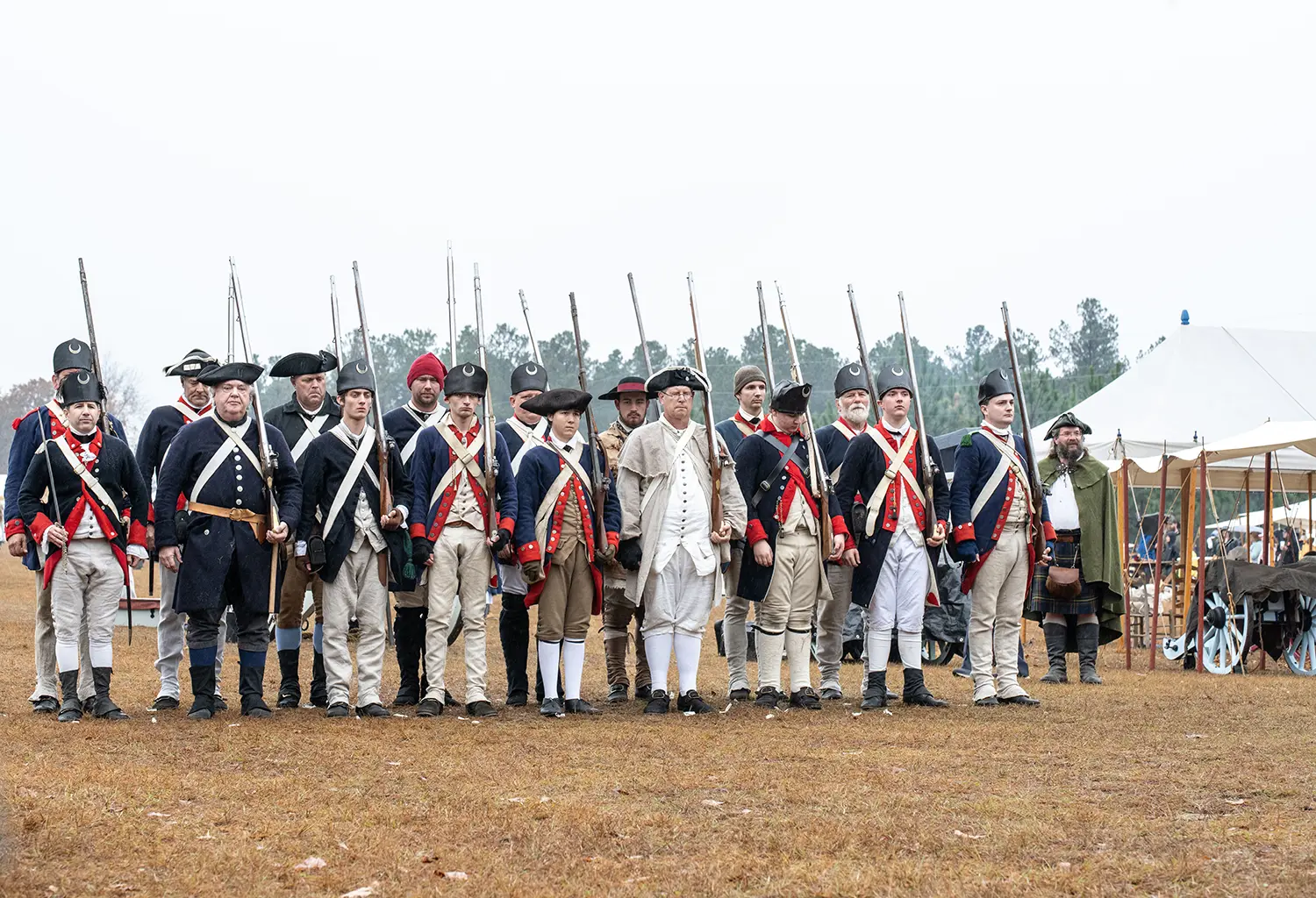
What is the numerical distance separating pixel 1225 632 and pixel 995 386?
4.95m

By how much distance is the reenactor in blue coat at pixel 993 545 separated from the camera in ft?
30.2

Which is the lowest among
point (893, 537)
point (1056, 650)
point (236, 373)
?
point (1056, 650)

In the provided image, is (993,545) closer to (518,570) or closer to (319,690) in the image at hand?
(518,570)

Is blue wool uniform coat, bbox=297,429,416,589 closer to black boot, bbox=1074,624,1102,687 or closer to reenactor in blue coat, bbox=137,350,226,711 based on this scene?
reenactor in blue coat, bbox=137,350,226,711

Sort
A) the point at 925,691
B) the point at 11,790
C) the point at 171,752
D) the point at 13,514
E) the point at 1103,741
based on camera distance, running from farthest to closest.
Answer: the point at 925,691 < the point at 13,514 < the point at 1103,741 < the point at 171,752 < the point at 11,790

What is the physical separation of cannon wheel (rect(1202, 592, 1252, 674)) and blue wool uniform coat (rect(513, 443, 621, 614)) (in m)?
6.62

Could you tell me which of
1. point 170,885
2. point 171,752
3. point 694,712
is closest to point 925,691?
point 694,712

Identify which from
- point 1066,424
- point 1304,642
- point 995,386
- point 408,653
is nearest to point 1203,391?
point 1304,642

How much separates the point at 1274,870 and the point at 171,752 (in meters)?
4.62

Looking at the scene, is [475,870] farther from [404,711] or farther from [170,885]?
[404,711]

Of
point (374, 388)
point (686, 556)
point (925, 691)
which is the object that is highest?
point (374, 388)

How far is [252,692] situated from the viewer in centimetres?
836

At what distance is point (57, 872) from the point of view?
4465mm

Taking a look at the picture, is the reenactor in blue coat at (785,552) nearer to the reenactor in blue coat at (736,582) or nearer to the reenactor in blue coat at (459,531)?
A: the reenactor in blue coat at (736,582)
